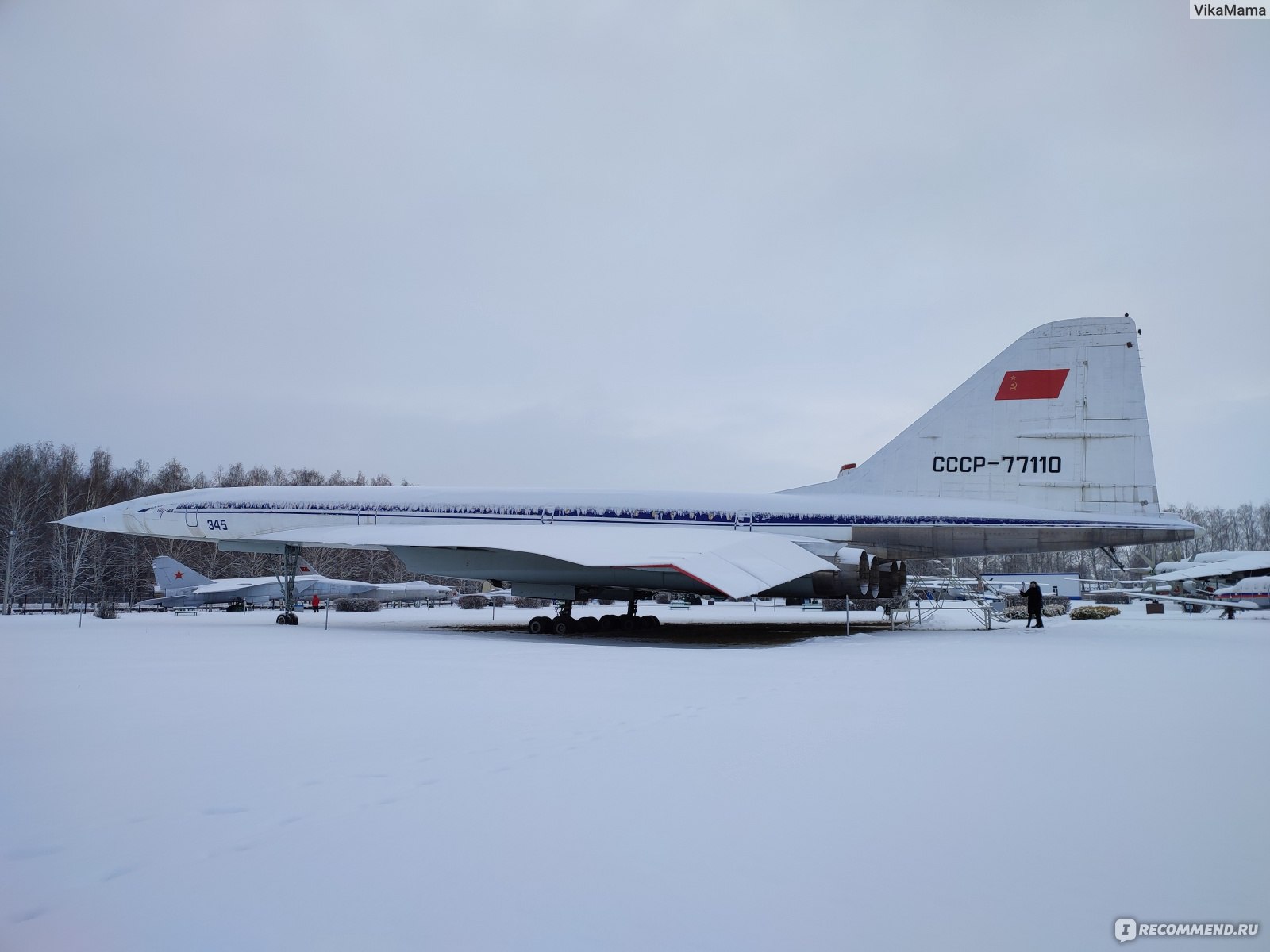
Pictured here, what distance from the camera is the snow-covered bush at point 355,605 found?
30.9m

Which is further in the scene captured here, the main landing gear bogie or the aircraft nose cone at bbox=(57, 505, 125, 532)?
the aircraft nose cone at bbox=(57, 505, 125, 532)

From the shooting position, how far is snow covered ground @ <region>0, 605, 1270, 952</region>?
86.1 inches

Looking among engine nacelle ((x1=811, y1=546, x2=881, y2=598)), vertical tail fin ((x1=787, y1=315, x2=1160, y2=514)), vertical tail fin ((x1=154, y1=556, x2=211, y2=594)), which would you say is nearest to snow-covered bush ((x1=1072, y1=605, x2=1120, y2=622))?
vertical tail fin ((x1=787, y1=315, x2=1160, y2=514))

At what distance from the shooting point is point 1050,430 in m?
12.8

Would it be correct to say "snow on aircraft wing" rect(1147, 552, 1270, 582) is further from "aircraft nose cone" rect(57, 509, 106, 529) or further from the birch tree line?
"aircraft nose cone" rect(57, 509, 106, 529)

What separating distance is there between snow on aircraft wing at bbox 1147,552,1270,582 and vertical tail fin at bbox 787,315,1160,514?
620 inches

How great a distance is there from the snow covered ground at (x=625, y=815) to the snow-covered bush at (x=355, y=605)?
25.5 meters

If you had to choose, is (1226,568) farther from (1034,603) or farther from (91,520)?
(91,520)

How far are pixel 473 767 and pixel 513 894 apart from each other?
4.73 feet

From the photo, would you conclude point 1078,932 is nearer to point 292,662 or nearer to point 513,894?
point 513,894

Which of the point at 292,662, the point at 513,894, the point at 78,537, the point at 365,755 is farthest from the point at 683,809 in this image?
the point at 78,537

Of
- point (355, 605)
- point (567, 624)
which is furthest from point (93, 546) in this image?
point (567, 624)

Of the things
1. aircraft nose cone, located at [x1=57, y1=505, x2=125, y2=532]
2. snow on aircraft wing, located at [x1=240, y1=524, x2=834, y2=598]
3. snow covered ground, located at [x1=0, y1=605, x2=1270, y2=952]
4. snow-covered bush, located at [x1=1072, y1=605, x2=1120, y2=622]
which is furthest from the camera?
snow-covered bush, located at [x1=1072, y1=605, x2=1120, y2=622]

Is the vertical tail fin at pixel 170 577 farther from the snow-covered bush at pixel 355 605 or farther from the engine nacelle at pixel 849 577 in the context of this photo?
the engine nacelle at pixel 849 577
